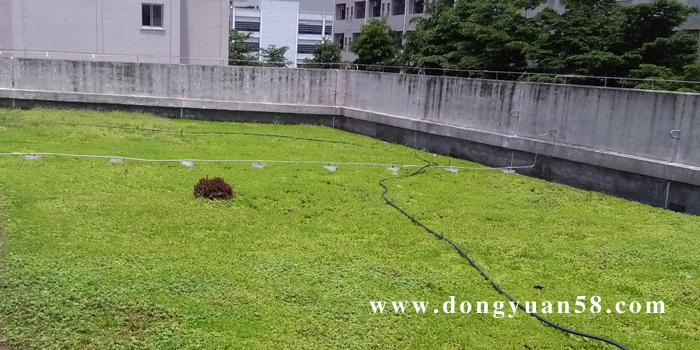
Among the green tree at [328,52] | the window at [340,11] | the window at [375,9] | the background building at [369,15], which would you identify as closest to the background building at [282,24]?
the window at [340,11]

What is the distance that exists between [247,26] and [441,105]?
60618mm

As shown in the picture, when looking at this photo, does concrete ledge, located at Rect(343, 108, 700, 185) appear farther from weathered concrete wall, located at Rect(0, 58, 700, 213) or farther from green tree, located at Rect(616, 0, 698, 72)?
green tree, located at Rect(616, 0, 698, 72)

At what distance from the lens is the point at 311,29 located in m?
73.1

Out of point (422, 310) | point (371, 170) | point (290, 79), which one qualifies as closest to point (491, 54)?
point (290, 79)

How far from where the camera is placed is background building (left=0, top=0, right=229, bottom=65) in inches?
956

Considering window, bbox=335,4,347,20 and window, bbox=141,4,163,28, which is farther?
window, bbox=335,4,347,20

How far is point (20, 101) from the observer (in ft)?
61.4

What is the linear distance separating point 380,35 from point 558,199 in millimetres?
19704

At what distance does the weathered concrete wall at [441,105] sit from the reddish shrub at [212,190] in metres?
6.40

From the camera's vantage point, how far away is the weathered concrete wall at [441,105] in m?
10.1

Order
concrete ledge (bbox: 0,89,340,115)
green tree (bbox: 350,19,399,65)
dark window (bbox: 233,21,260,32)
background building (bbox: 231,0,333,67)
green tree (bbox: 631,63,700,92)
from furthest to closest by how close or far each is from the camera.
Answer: dark window (bbox: 233,21,260,32) < background building (bbox: 231,0,333,67) < green tree (bbox: 350,19,399,65) < concrete ledge (bbox: 0,89,340,115) < green tree (bbox: 631,63,700,92)

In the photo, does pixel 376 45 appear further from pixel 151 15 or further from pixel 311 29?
pixel 311 29

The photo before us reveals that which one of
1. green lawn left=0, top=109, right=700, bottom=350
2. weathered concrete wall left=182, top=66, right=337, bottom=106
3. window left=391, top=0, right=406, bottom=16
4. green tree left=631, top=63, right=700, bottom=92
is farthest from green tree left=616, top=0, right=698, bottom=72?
window left=391, top=0, right=406, bottom=16

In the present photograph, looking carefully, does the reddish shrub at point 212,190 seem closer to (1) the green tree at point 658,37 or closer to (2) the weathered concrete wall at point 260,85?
(2) the weathered concrete wall at point 260,85
